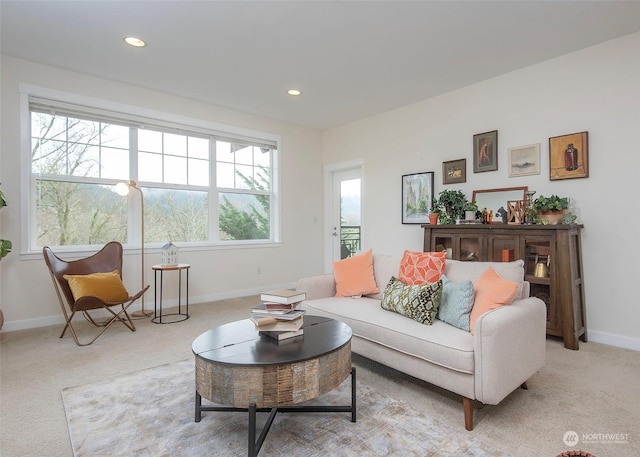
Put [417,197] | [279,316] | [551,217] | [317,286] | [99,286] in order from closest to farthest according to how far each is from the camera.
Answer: [279,316], [317,286], [551,217], [99,286], [417,197]

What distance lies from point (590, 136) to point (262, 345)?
3.38m

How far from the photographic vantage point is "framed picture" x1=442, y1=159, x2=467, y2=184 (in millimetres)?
4051

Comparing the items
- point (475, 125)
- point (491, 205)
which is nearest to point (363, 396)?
point (491, 205)

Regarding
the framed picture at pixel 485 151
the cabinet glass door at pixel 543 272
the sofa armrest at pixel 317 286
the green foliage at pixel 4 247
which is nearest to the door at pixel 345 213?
the framed picture at pixel 485 151

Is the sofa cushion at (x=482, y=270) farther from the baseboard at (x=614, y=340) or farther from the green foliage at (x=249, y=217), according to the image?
the green foliage at (x=249, y=217)

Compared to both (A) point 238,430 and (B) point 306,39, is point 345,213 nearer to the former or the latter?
(B) point 306,39

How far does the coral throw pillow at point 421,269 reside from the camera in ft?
8.18

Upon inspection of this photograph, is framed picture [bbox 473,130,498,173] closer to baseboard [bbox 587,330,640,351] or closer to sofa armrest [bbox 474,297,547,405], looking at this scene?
Answer: baseboard [bbox 587,330,640,351]

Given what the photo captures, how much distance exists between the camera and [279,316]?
5.99 ft

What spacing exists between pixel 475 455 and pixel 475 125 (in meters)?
3.46

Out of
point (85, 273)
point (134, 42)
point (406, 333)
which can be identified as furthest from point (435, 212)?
point (85, 273)

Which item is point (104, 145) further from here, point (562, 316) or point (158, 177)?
point (562, 316)

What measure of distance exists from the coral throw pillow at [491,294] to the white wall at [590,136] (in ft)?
5.51

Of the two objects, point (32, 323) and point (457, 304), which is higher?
point (457, 304)
